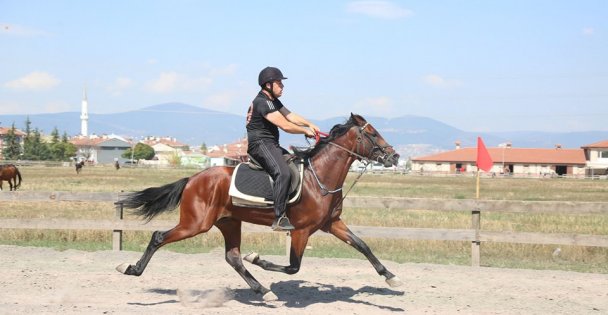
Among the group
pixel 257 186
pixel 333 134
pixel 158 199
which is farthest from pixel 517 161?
pixel 257 186

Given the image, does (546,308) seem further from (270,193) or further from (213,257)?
(213,257)

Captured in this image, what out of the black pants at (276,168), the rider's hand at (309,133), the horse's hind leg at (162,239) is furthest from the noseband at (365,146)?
the horse's hind leg at (162,239)

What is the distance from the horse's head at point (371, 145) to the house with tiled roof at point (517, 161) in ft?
341

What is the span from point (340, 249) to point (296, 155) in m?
5.44

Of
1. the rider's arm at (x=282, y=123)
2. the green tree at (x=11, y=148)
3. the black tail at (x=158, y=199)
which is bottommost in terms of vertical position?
the black tail at (x=158, y=199)

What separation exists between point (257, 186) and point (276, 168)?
36 cm

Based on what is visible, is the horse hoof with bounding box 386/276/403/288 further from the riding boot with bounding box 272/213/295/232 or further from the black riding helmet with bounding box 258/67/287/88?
the black riding helmet with bounding box 258/67/287/88

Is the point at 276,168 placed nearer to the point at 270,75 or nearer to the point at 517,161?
the point at 270,75

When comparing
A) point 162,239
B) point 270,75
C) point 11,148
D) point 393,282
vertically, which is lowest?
point 393,282

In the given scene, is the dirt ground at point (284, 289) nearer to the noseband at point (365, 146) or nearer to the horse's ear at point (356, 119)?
the noseband at point (365, 146)

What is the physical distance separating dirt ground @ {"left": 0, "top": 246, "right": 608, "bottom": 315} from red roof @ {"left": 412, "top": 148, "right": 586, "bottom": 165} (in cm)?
11425

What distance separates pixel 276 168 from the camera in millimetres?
8438

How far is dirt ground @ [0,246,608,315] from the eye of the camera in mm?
8352

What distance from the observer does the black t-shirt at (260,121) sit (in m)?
8.43
